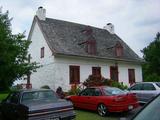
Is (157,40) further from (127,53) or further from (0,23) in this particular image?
(0,23)

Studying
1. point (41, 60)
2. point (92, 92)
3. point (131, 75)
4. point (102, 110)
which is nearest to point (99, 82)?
point (41, 60)

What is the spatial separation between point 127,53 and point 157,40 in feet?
70.9

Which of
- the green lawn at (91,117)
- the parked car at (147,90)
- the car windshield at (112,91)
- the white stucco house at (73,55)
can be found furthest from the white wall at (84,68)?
the car windshield at (112,91)

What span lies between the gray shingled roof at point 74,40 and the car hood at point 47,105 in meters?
16.5

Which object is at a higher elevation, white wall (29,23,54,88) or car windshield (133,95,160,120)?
white wall (29,23,54,88)

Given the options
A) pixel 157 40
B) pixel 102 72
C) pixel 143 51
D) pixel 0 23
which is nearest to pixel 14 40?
pixel 0 23

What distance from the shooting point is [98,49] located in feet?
110

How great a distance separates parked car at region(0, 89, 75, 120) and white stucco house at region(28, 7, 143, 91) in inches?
613

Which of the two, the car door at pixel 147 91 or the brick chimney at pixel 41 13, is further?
the brick chimney at pixel 41 13

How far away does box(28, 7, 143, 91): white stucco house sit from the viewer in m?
29.5

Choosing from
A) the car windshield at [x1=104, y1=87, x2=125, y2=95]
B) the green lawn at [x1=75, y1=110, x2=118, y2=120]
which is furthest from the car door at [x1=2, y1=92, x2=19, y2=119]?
the car windshield at [x1=104, y1=87, x2=125, y2=95]

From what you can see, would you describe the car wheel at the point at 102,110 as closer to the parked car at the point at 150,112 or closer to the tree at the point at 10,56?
the tree at the point at 10,56

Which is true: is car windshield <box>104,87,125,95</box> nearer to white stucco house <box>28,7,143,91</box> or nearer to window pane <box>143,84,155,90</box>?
window pane <box>143,84,155,90</box>

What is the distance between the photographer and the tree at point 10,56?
18.3m
